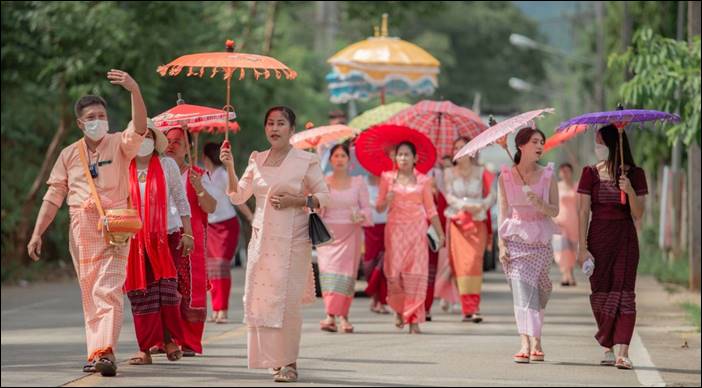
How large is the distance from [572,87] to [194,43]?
208 ft

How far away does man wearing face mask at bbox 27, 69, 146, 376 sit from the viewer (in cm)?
1269

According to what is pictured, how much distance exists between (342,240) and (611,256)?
460 centimetres

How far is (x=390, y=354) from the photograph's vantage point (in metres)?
15.8

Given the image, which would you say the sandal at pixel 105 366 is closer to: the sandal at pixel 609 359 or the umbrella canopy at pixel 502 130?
the umbrella canopy at pixel 502 130

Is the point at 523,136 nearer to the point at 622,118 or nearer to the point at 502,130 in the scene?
the point at 502,130

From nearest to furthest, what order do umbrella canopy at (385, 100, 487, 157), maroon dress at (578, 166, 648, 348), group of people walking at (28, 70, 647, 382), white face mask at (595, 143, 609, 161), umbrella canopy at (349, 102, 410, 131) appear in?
group of people walking at (28, 70, 647, 382) < white face mask at (595, 143, 609, 161) < maroon dress at (578, 166, 648, 348) < umbrella canopy at (385, 100, 487, 157) < umbrella canopy at (349, 102, 410, 131)

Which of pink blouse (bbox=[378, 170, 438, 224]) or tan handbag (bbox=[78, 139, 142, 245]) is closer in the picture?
tan handbag (bbox=[78, 139, 142, 245])

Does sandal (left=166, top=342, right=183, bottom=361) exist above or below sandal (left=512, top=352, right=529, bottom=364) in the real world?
above

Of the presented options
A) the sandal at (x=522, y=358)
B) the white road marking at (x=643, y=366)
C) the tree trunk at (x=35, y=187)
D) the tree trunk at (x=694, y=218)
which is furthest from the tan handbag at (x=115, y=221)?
the tree trunk at (x=35, y=187)

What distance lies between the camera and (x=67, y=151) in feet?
41.9

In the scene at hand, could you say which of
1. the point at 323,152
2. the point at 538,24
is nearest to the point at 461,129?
the point at 323,152

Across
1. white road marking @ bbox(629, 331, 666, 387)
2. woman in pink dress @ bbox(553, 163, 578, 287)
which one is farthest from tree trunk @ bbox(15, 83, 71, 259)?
white road marking @ bbox(629, 331, 666, 387)

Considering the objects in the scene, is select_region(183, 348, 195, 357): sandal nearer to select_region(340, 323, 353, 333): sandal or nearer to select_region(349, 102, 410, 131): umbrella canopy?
select_region(340, 323, 353, 333): sandal

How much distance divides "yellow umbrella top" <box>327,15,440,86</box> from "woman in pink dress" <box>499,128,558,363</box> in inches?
408
